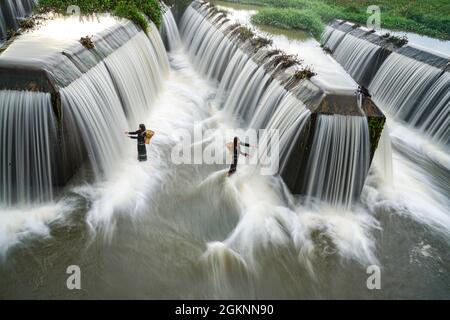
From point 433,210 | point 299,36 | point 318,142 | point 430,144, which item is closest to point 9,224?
point 318,142

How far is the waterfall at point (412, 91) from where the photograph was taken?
17469 mm

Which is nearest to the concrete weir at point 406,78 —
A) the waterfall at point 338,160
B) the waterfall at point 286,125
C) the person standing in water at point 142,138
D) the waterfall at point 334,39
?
the waterfall at point 334,39

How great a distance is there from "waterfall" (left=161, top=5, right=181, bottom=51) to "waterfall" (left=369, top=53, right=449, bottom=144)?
14751 millimetres

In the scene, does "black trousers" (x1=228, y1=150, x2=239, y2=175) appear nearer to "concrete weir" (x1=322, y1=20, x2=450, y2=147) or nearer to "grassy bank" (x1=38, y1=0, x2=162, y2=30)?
"concrete weir" (x1=322, y1=20, x2=450, y2=147)

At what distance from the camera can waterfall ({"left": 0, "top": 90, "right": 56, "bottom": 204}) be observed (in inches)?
400

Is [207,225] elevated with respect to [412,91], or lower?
lower

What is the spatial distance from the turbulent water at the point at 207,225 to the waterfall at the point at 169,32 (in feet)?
39.6

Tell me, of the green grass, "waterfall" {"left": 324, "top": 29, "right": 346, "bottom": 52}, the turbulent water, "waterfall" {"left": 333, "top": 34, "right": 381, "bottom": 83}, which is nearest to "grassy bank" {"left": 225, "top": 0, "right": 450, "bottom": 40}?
"waterfall" {"left": 324, "top": 29, "right": 346, "bottom": 52}

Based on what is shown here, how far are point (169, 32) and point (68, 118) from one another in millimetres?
18548

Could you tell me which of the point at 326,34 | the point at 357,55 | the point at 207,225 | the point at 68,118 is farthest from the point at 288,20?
the point at 207,225

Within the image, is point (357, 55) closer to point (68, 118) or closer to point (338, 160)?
point (338, 160)

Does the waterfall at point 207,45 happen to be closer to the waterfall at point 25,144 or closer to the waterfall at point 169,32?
the waterfall at point 169,32

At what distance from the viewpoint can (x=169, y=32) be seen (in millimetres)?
27547

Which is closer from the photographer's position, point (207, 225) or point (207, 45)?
point (207, 225)
